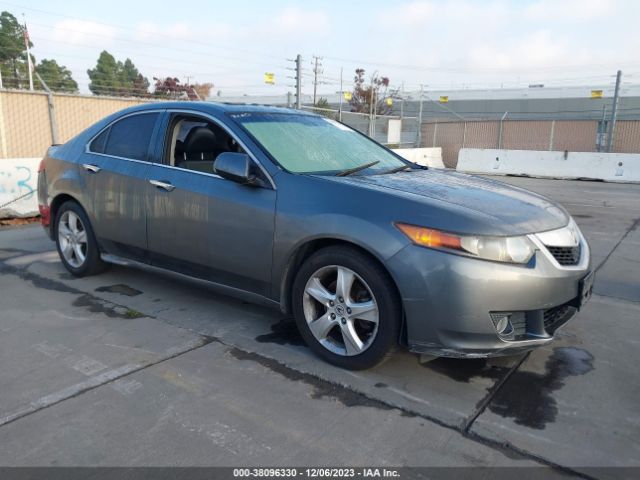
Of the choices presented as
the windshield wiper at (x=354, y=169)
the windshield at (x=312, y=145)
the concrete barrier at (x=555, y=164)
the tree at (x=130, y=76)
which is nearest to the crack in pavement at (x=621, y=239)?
the windshield at (x=312, y=145)

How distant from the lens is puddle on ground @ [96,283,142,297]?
15.6ft

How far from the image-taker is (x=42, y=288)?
492 cm

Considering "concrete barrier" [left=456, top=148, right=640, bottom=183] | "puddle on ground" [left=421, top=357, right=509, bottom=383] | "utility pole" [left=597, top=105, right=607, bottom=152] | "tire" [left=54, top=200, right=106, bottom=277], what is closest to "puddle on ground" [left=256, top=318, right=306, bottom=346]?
"puddle on ground" [left=421, top=357, right=509, bottom=383]

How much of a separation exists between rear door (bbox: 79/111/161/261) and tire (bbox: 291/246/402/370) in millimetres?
1692

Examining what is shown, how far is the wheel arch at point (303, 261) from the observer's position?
3.10 meters

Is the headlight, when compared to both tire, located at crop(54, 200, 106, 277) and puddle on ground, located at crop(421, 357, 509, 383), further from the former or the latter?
tire, located at crop(54, 200, 106, 277)

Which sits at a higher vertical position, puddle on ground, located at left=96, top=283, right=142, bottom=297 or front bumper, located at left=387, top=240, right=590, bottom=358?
front bumper, located at left=387, top=240, right=590, bottom=358

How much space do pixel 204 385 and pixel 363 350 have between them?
0.97 meters

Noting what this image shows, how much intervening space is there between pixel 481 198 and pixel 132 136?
296cm

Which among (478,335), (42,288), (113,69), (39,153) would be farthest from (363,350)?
(113,69)

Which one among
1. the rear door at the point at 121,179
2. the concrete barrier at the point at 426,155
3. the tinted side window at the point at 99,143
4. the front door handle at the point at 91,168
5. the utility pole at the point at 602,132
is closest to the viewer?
the rear door at the point at 121,179

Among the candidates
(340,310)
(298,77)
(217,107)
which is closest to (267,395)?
(340,310)

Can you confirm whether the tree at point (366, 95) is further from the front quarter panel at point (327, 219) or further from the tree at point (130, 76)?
the front quarter panel at point (327, 219)

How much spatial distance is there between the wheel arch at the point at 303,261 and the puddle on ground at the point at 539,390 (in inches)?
26.1
